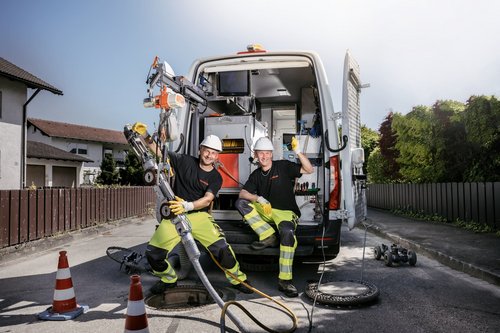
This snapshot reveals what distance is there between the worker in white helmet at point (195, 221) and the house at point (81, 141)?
99.2 feet

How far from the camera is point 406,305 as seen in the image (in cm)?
424

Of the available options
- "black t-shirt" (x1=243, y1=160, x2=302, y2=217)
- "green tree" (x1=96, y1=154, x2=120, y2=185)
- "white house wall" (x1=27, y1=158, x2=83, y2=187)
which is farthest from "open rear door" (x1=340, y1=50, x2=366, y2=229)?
"green tree" (x1=96, y1=154, x2=120, y2=185)

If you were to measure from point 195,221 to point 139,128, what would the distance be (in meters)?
1.30

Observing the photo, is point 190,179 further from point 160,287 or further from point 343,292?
point 343,292

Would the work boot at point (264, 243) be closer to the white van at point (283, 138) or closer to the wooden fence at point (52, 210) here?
the white van at point (283, 138)

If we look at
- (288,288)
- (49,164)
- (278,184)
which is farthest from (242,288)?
(49,164)

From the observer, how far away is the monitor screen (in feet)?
21.2

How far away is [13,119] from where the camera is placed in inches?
686

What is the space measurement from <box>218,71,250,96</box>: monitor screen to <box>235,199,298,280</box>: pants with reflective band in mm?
2016

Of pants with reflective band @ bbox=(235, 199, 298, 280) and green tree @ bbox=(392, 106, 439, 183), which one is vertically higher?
green tree @ bbox=(392, 106, 439, 183)

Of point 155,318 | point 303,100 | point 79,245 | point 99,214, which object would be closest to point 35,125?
point 99,214

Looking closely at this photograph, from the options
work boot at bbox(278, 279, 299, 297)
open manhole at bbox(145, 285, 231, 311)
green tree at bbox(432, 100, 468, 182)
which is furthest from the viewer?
green tree at bbox(432, 100, 468, 182)

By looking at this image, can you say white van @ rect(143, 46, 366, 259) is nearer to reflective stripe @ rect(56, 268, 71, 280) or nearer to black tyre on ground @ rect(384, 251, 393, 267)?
black tyre on ground @ rect(384, 251, 393, 267)

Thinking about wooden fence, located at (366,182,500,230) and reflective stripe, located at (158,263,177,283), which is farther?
wooden fence, located at (366,182,500,230)
